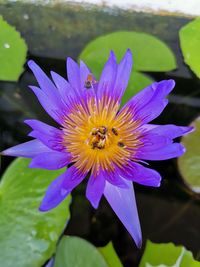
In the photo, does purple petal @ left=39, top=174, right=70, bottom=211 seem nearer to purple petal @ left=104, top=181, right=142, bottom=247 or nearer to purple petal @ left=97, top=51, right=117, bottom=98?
purple petal @ left=104, top=181, right=142, bottom=247

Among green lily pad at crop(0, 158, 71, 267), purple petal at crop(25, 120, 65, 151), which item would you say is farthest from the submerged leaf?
purple petal at crop(25, 120, 65, 151)

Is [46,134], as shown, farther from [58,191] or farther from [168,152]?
[168,152]

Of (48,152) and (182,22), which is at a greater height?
(182,22)

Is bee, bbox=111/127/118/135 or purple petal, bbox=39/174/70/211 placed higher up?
bee, bbox=111/127/118/135

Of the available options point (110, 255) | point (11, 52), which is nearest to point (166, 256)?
point (110, 255)

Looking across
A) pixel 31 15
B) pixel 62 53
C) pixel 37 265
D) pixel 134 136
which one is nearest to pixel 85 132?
pixel 134 136

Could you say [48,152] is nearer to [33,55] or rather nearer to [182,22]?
[33,55]
